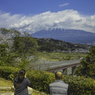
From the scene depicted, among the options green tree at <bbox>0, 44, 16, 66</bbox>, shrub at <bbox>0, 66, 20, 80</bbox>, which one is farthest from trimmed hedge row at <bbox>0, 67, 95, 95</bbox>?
green tree at <bbox>0, 44, 16, 66</bbox>

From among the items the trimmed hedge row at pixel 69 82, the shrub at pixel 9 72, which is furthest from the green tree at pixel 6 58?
the trimmed hedge row at pixel 69 82

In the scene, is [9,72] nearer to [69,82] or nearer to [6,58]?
[6,58]

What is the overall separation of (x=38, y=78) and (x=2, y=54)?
9381mm

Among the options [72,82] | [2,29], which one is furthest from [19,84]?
[2,29]

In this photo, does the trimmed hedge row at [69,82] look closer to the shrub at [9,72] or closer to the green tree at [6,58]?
the shrub at [9,72]

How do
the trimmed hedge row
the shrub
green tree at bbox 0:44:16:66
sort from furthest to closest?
green tree at bbox 0:44:16:66, the shrub, the trimmed hedge row

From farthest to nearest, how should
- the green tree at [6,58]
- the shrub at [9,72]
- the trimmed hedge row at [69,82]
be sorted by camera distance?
the green tree at [6,58]
the shrub at [9,72]
the trimmed hedge row at [69,82]

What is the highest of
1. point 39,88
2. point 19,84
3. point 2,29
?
point 2,29

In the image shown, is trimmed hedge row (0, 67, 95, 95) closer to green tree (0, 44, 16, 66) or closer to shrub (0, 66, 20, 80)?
shrub (0, 66, 20, 80)

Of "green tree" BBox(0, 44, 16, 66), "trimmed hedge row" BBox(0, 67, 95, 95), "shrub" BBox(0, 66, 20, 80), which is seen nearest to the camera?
"trimmed hedge row" BBox(0, 67, 95, 95)

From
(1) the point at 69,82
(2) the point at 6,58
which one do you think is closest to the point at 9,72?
(2) the point at 6,58

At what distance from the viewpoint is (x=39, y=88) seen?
7.59 m

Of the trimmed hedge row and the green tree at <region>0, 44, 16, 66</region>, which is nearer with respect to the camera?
the trimmed hedge row

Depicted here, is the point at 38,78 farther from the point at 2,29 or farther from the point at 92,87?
the point at 2,29
